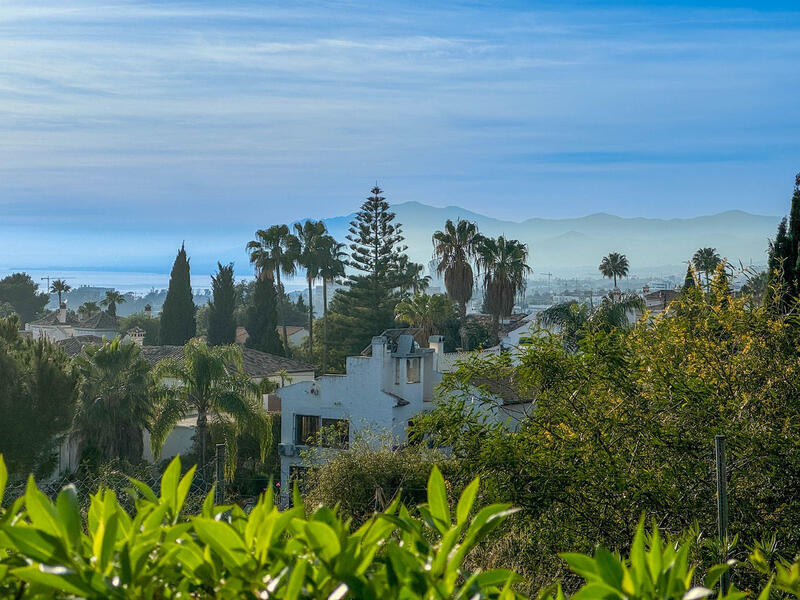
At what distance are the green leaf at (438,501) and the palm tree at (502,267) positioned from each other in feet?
154

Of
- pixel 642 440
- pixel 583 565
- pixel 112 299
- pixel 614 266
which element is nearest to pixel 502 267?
pixel 614 266

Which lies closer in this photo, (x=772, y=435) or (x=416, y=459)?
(x=772, y=435)

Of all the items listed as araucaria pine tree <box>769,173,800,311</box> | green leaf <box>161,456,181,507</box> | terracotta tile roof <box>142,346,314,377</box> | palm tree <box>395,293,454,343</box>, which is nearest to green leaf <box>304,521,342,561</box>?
green leaf <box>161,456,181,507</box>

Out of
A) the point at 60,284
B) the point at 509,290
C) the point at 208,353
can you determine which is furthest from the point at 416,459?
the point at 60,284

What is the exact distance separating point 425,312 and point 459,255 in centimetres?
532

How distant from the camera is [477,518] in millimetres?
1893

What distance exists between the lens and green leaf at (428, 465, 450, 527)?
1.88 metres

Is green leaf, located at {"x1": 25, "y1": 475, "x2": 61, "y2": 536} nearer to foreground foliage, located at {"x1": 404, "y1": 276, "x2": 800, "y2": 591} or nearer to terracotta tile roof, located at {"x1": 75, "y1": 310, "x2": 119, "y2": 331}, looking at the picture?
foreground foliage, located at {"x1": 404, "y1": 276, "x2": 800, "y2": 591}

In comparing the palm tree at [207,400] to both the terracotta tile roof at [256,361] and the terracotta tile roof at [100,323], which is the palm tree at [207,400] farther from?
the terracotta tile roof at [100,323]

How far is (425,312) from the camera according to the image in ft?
152

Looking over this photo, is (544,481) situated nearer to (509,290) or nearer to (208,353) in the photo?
(208,353)

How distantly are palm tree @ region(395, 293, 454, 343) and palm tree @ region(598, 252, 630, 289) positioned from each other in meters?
17.5

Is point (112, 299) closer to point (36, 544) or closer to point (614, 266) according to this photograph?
point (614, 266)

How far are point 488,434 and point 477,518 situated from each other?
678cm
